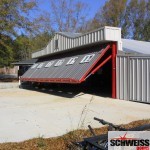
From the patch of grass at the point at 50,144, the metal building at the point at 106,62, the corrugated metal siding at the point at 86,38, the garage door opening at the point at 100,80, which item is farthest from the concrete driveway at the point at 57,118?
the garage door opening at the point at 100,80

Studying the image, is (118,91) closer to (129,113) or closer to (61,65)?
(129,113)

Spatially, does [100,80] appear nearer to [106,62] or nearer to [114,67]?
[106,62]

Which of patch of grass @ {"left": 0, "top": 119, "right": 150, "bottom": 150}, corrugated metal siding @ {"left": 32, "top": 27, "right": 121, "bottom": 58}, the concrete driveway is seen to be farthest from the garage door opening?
patch of grass @ {"left": 0, "top": 119, "right": 150, "bottom": 150}

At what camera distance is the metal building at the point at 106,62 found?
1448 centimetres

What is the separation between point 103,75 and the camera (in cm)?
2303

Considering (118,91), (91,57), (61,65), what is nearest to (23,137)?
(118,91)

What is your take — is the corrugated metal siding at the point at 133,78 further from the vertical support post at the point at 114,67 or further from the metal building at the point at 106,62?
the vertical support post at the point at 114,67

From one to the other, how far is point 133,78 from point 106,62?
2.96 m

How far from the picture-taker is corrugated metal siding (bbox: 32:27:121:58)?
52.0 feet

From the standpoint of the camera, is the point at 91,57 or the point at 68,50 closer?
the point at 91,57

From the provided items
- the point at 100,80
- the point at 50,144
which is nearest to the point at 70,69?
the point at 100,80

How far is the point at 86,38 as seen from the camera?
1783cm

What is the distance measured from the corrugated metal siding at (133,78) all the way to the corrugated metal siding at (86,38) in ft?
4.08

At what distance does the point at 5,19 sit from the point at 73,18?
2692 centimetres
